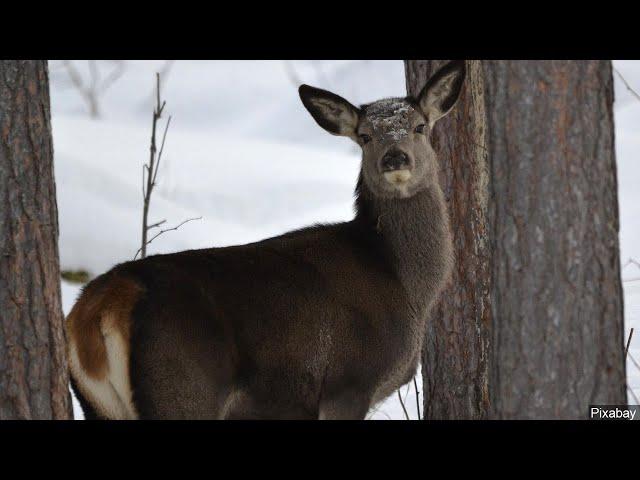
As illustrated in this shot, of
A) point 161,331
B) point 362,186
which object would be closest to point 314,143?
point 362,186

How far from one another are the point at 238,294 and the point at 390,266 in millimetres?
1061

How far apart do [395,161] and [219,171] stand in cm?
1173

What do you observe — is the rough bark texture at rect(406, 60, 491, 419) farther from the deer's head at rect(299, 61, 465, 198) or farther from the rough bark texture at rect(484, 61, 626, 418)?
the rough bark texture at rect(484, 61, 626, 418)

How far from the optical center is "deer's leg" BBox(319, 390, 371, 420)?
5.34 m

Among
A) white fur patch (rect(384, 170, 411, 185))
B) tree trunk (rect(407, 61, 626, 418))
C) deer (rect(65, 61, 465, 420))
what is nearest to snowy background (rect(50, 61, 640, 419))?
deer (rect(65, 61, 465, 420))

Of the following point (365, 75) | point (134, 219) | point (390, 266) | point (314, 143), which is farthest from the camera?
point (365, 75)

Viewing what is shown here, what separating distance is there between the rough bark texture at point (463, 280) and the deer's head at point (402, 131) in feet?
0.75

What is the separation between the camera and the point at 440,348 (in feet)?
20.6

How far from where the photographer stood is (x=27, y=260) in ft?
14.8

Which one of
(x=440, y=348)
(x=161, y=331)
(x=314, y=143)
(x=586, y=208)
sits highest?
(x=314, y=143)

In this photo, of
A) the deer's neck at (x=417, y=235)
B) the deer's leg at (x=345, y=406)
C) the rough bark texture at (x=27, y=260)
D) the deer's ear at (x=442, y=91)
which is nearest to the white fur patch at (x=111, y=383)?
the rough bark texture at (x=27, y=260)

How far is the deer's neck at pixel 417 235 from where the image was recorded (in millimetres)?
5906
